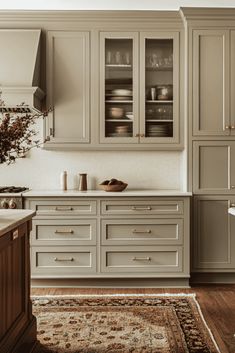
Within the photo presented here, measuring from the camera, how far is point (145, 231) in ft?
13.7

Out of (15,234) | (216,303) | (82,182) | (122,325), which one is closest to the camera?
(15,234)

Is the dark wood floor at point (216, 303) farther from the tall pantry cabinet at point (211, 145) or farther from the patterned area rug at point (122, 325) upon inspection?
the tall pantry cabinet at point (211, 145)

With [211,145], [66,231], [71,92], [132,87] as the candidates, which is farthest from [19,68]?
[211,145]

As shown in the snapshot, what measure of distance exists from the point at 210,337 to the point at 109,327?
0.71 meters

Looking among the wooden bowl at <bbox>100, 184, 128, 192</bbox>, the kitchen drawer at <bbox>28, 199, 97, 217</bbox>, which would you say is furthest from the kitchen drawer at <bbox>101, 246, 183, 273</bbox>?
the wooden bowl at <bbox>100, 184, 128, 192</bbox>

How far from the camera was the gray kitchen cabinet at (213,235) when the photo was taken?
4.27 m

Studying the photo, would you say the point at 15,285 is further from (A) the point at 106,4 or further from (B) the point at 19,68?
(A) the point at 106,4

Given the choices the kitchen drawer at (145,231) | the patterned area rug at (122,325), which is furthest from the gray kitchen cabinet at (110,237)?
the patterned area rug at (122,325)

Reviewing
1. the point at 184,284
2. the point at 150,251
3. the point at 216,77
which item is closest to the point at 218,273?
the point at 184,284

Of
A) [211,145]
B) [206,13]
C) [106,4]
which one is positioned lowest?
[211,145]

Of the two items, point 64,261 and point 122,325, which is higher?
point 64,261

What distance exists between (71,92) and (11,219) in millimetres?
2239

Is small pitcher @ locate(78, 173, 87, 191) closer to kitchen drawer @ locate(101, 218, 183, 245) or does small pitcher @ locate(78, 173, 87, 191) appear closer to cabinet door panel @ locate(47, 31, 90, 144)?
cabinet door panel @ locate(47, 31, 90, 144)

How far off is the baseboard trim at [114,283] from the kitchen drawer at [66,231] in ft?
1.26
